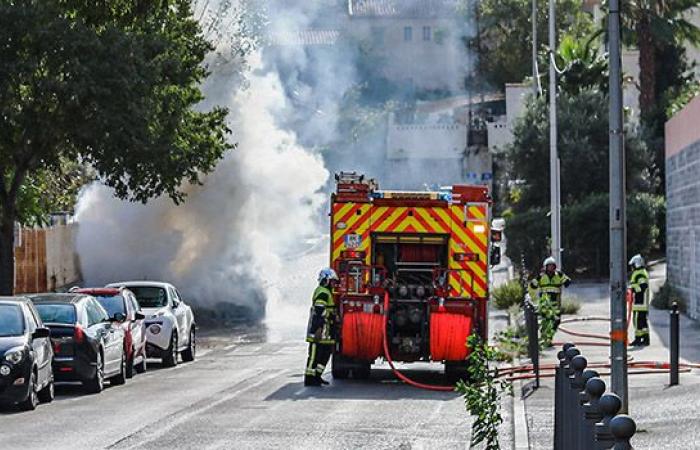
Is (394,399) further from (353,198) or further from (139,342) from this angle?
(139,342)

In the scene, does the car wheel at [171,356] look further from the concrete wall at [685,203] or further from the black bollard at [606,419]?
the black bollard at [606,419]

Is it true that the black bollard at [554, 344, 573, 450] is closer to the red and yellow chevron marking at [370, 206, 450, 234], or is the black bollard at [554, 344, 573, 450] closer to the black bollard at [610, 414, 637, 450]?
the black bollard at [610, 414, 637, 450]

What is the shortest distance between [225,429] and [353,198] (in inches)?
291

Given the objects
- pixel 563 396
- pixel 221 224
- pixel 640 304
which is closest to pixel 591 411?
pixel 563 396

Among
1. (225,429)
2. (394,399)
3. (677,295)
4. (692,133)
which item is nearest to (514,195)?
(677,295)

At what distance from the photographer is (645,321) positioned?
Answer: 93.4ft

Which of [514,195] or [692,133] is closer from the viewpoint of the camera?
[692,133]

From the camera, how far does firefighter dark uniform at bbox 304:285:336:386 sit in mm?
23031

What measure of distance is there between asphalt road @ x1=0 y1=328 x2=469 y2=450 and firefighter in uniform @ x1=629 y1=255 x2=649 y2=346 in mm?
4179

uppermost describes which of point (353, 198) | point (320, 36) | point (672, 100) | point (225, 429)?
point (320, 36)

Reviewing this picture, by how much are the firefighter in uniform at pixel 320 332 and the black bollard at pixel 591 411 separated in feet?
47.3

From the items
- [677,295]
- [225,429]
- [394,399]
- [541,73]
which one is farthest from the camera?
[541,73]

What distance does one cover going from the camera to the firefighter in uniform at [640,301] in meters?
28.2

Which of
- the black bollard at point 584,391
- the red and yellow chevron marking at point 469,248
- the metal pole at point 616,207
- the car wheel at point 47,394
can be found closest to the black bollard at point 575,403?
the black bollard at point 584,391
